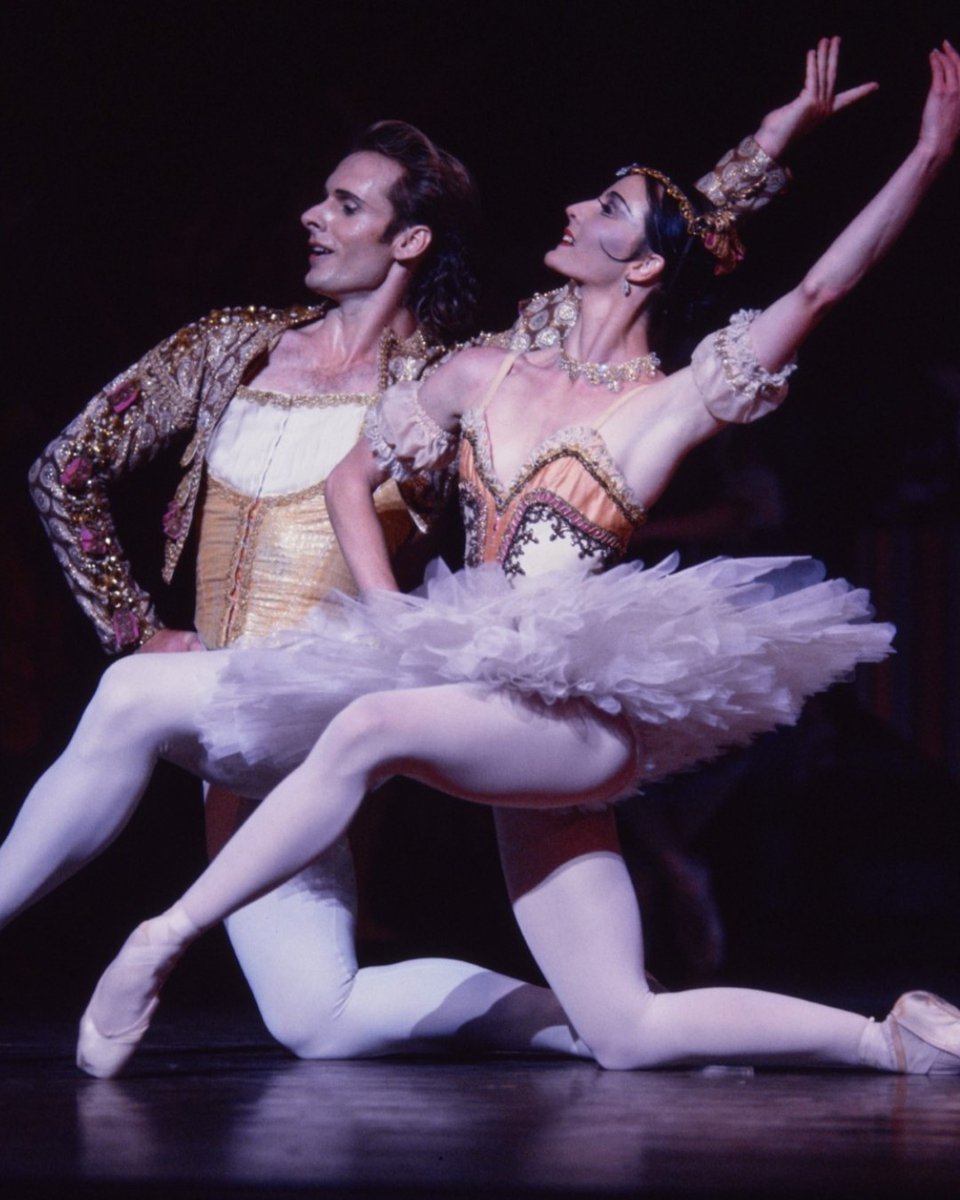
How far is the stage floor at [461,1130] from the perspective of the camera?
60.2 inches

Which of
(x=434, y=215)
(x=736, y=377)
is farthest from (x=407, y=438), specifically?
(x=434, y=215)

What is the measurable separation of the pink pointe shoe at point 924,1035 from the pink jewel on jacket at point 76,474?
1505 mm

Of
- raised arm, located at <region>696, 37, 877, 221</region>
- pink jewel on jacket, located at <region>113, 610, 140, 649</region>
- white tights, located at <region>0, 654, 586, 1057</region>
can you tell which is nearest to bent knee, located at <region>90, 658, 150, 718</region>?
white tights, located at <region>0, 654, 586, 1057</region>

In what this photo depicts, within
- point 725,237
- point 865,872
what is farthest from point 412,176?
point 865,872

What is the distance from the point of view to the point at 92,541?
293 cm

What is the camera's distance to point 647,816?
3.76 meters

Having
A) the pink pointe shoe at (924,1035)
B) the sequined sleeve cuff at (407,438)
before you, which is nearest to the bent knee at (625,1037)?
the pink pointe shoe at (924,1035)

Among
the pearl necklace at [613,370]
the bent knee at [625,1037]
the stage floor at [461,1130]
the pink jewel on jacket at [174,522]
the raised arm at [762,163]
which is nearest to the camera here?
the stage floor at [461,1130]

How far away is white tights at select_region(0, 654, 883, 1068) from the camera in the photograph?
210 centimetres

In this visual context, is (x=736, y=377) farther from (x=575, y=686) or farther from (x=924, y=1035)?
(x=924, y=1035)

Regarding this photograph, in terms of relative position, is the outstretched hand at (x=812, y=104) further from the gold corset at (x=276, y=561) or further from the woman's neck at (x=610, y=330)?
the gold corset at (x=276, y=561)

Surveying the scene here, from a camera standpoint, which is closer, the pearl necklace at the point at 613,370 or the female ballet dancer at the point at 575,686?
the female ballet dancer at the point at 575,686

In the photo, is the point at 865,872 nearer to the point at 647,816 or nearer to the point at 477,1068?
the point at 647,816

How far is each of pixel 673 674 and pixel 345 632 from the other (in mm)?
408
